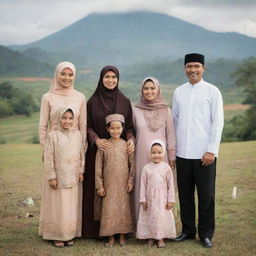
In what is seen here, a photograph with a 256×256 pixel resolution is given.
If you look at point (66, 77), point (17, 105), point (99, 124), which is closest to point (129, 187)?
point (99, 124)

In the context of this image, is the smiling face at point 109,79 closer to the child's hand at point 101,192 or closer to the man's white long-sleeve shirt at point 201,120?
the man's white long-sleeve shirt at point 201,120

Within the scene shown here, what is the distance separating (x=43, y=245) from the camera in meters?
4.70

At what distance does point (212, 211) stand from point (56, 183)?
1.66m

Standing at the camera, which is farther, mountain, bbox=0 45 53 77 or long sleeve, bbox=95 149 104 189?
mountain, bbox=0 45 53 77

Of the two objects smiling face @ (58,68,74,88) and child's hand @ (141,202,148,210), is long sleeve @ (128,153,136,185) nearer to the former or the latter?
child's hand @ (141,202,148,210)

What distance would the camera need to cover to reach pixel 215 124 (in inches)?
175

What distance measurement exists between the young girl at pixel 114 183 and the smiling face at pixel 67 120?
0.36m

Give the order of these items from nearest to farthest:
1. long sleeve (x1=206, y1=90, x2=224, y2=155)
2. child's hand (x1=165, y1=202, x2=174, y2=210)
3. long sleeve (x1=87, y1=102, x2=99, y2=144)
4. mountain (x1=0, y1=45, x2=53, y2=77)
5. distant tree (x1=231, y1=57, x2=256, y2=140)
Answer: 1. long sleeve (x1=206, y1=90, x2=224, y2=155)
2. child's hand (x1=165, y1=202, x2=174, y2=210)
3. long sleeve (x1=87, y1=102, x2=99, y2=144)
4. distant tree (x1=231, y1=57, x2=256, y2=140)
5. mountain (x1=0, y1=45, x2=53, y2=77)

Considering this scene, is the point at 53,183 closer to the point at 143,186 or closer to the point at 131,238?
the point at 143,186

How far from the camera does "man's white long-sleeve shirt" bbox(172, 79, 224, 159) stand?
4.46 metres

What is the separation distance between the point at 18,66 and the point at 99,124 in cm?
7675

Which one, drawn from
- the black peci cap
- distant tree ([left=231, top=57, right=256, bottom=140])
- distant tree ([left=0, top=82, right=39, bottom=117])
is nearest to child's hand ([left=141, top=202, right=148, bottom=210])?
the black peci cap

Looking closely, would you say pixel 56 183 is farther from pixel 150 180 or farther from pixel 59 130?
pixel 150 180

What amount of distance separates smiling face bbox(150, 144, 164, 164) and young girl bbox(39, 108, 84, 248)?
0.73 metres
